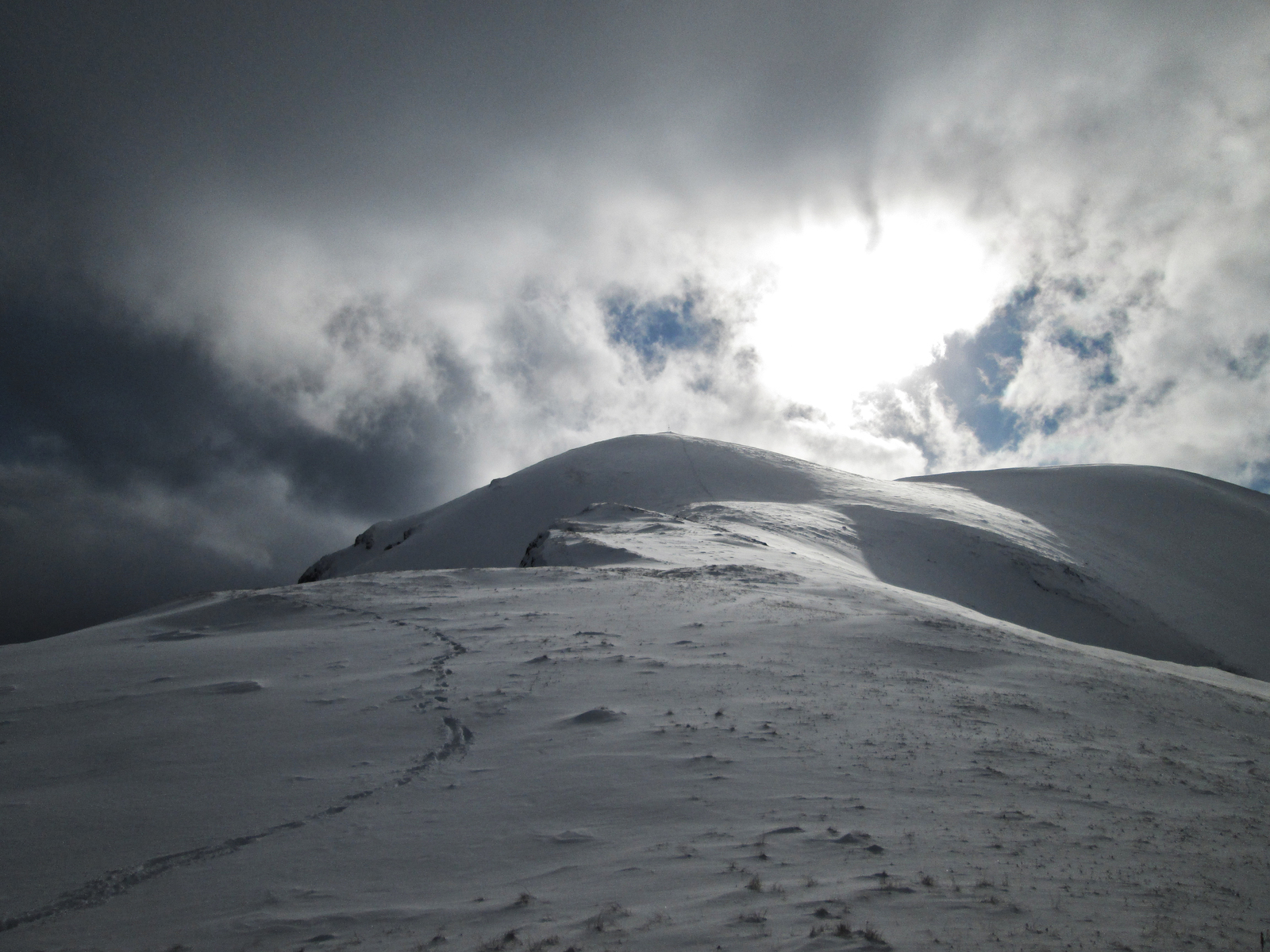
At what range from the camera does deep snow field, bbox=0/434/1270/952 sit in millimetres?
5352

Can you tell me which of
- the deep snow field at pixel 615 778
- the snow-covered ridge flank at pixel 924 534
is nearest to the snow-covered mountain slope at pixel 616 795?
the deep snow field at pixel 615 778

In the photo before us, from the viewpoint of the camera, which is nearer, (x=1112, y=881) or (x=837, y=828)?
(x=1112, y=881)

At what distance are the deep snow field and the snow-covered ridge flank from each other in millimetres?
9090

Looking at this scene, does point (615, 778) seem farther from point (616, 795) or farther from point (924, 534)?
point (924, 534)

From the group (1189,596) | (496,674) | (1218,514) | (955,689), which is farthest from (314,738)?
(1218,514)

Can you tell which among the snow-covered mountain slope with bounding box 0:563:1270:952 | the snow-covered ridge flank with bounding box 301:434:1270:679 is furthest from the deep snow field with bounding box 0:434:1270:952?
the snow-covered ridge flank with bounding box 301:434:1270:679

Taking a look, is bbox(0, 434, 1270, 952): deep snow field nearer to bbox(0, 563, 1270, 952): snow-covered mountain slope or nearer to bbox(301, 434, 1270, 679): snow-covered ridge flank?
bbox(0, 563, 1270, 952): snow-covered mountain slope

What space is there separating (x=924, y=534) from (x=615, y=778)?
3475cm

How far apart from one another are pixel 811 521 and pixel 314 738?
31729mm

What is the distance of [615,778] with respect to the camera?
308 inches

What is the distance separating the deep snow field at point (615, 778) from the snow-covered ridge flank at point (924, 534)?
9.09m

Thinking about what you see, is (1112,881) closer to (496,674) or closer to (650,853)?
(650,853)

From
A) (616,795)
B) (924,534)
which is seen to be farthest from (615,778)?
(924,534)

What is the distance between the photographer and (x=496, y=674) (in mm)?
11656
